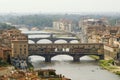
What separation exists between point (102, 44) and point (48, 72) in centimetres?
2580

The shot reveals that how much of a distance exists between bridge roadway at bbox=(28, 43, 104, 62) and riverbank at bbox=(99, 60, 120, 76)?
11.2 ft

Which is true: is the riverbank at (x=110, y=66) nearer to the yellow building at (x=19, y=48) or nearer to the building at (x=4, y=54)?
the yellow building at (x=19, y=48)

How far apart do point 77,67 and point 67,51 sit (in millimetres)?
7781

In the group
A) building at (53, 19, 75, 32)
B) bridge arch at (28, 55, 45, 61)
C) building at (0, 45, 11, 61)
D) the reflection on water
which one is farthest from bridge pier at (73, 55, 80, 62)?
building at (53, 19, 75, 32)

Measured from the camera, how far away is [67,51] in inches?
2352

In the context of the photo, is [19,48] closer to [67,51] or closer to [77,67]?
[77,67]

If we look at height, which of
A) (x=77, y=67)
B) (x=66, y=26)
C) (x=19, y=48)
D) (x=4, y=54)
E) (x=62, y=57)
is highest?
(x=4, y=54)

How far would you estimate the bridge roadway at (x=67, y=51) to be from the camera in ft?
191

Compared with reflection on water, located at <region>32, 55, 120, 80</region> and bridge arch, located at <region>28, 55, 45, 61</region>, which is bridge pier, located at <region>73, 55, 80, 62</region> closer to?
reflection on water, located at <region>32, 55, 120, 80</region>

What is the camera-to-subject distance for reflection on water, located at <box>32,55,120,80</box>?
1788 inches

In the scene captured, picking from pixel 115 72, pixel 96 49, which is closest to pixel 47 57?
pixel 96 49

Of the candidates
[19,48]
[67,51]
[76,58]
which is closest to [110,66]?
[76,58]

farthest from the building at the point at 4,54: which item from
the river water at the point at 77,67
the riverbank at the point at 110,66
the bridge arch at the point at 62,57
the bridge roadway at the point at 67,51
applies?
the bridge arch at the point at 62,57

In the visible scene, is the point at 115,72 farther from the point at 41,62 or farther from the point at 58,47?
the point at 58,47
